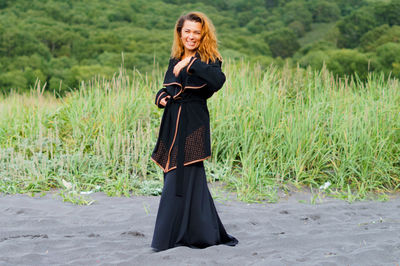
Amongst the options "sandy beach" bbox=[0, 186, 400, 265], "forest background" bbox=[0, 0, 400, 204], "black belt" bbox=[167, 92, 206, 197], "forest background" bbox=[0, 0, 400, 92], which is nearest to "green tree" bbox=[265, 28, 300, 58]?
"forest background" bbox=[0, 0, 400, 92]

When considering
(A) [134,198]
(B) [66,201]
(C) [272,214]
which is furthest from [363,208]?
(B) [66,201]

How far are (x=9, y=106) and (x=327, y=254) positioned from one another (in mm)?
6231

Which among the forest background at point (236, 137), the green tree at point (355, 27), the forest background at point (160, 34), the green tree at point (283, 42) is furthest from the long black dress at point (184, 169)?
the green tree at point (283, 42)

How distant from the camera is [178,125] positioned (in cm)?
295

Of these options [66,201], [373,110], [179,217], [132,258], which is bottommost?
[66,201]

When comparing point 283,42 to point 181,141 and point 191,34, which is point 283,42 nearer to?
point 191,34

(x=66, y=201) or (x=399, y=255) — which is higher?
(x=399, y=255)

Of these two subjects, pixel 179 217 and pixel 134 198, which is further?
pixel 134 198

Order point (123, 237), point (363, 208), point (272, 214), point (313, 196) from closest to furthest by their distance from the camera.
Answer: point (123, 237) → point (272, 214) → point (363, 208) → point (313, 196)

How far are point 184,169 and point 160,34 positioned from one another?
129 feet

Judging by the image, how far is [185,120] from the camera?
2953 millimetres

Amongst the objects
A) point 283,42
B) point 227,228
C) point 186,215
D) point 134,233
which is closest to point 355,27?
point 283,42

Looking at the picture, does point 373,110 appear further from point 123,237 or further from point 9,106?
point 9,106

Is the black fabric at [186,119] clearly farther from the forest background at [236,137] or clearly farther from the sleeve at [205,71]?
the forest background at [236,137]
